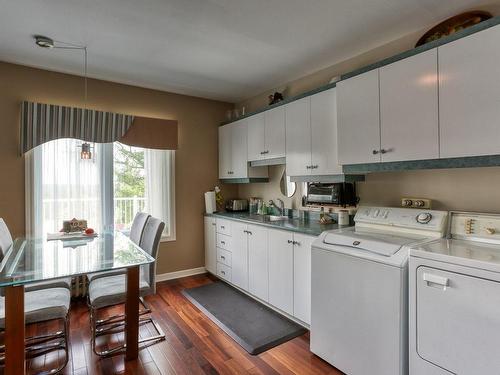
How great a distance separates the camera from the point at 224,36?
7.88 feet

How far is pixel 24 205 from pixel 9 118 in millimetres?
881

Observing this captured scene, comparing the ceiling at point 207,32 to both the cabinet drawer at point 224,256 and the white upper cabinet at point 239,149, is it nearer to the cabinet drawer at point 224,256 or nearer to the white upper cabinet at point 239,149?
the white upper cabinet at point 239,149

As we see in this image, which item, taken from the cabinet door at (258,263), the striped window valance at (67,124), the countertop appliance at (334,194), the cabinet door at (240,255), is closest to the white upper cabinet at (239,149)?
the cabinet door at (240,255)

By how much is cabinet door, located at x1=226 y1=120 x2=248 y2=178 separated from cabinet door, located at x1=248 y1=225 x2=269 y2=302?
0.91 meters

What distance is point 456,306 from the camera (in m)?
1.43

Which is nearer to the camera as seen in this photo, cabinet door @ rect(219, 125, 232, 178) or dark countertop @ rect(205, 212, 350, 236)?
dark countertop @ rect(205, 212, 350, 236)

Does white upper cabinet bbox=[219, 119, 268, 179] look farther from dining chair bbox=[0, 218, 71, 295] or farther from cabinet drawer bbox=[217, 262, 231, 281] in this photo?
dining chair bbox=[0, 218, 71, 295]

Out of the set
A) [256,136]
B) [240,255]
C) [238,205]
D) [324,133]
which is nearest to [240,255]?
[240,255]

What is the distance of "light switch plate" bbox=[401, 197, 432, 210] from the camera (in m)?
2.18

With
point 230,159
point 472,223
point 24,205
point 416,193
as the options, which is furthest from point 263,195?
point 24,205

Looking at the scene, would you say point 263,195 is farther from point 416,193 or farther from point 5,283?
point 5,283

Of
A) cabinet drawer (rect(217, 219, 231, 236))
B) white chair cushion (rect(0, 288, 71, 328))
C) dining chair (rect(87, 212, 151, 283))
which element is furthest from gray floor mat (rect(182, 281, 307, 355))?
white chair cushion (rect(0, 288, 71, 328))

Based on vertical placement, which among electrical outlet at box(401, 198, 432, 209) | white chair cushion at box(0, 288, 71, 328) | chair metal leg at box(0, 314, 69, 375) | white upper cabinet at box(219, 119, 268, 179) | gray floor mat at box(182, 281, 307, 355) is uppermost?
white upper cabinet at box(219, 119, 268, 179)

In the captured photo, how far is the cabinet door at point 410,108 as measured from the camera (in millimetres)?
1821
